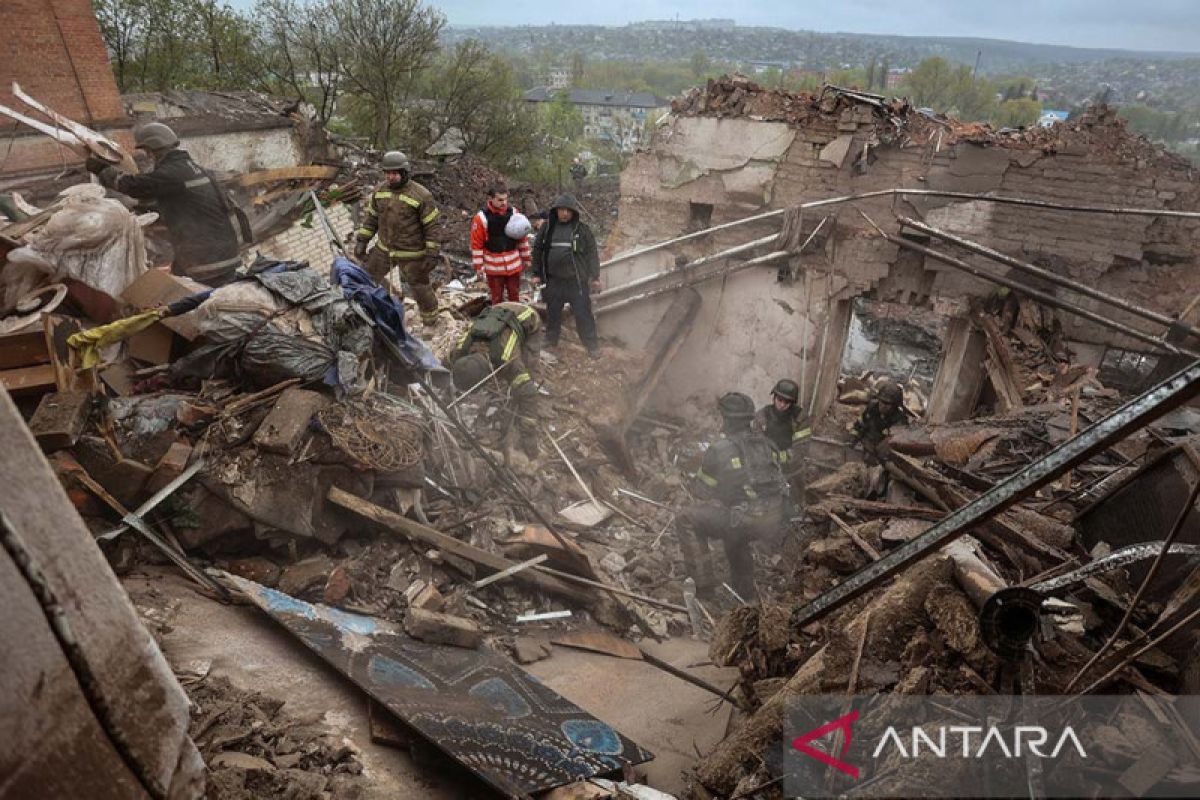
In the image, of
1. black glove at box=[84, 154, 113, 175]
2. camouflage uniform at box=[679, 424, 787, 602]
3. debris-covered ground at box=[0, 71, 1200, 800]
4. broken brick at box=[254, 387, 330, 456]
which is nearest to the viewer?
debris-covered ground at box=[0, 71, 1200, 800]

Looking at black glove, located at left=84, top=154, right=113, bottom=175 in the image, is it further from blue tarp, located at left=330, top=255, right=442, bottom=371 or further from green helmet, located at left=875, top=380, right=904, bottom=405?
green helmet, located at left=875, top=380, right=904, bottom=405

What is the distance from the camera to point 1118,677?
8.11 ft

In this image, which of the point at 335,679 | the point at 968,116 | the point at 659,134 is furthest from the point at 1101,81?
the point at 335,679

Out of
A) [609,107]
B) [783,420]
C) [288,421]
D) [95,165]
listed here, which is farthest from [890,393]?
[609,107]

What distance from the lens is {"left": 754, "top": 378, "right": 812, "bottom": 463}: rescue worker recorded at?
20.4 feet

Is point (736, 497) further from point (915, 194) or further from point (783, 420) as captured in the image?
point (915, 194)

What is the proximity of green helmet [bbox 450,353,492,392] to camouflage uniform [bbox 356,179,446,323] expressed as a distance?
1743 mm

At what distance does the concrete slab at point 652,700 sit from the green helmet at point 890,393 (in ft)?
9.93

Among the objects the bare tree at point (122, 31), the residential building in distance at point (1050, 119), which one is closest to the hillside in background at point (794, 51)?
the residential building in distance at point (1050, 119)

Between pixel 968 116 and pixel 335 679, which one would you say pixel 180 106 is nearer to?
pixel 335 679

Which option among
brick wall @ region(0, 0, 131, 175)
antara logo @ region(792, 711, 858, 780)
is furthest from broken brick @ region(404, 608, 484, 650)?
brick wall @ region(0, 0, 131, 175)

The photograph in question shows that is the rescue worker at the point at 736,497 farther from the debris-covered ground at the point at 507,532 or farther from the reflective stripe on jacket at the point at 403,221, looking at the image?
the reflective stripe on jacket at the point at 403,221

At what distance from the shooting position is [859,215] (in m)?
7.55

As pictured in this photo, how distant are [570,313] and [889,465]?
456cm
